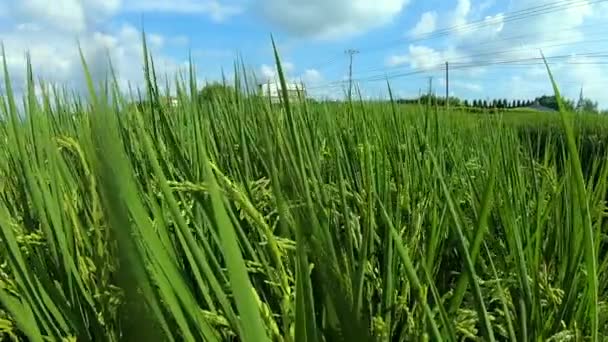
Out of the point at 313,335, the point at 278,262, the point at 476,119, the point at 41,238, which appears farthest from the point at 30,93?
the point at 476,119

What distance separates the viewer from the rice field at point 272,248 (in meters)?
0.20

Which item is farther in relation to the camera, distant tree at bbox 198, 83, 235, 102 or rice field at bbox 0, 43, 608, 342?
distant tree at bbox 198, 83, 235, 102

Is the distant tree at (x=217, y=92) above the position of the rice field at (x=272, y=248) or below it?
above

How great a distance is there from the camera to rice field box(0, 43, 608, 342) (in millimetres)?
198

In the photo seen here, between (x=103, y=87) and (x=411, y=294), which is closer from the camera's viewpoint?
(x=103, y=87)

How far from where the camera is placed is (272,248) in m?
0.40

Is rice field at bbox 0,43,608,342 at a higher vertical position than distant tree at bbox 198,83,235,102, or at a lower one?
lower

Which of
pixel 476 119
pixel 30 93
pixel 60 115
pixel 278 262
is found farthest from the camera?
pixel 476 119

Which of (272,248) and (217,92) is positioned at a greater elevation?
(217,92)

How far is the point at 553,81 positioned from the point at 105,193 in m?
0.41

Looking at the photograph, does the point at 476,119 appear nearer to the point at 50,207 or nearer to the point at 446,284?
the point at 446,284

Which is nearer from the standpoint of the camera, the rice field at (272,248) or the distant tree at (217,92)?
the rice field at (272,248)

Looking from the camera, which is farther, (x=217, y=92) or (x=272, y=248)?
(x=217, y=92)

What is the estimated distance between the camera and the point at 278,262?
0.40 metres
